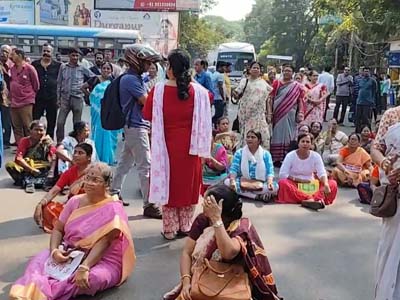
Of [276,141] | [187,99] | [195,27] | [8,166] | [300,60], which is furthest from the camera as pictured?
[300,60]

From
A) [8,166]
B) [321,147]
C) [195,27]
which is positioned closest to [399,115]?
[8,166]

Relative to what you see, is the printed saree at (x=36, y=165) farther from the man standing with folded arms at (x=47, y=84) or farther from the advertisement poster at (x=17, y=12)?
the advertisement poster at (x=17, y=12)

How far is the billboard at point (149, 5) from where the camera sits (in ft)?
113

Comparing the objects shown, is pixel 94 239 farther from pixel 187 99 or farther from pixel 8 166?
pixel 8 166

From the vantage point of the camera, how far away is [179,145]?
469cm

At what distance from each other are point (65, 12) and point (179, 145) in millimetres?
33279

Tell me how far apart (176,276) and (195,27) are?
1877 inches

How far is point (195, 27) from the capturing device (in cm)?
5041

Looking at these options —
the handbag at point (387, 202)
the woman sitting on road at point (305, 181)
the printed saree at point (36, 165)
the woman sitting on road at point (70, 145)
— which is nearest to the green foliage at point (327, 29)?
the woman sitting on road at point (305, 181)

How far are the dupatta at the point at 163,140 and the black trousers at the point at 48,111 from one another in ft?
16.1

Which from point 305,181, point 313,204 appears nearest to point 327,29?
point 305,181

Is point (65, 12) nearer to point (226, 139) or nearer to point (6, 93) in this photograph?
point (6, 93)

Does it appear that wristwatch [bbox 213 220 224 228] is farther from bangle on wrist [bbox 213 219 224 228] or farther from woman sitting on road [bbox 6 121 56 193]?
woman sitting on road [bbox 6 121 56 193]

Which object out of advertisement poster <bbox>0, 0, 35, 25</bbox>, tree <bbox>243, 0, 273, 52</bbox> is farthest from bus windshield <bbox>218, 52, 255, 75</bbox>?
tree <bbox>243, 0, 273, 52</bbox>
